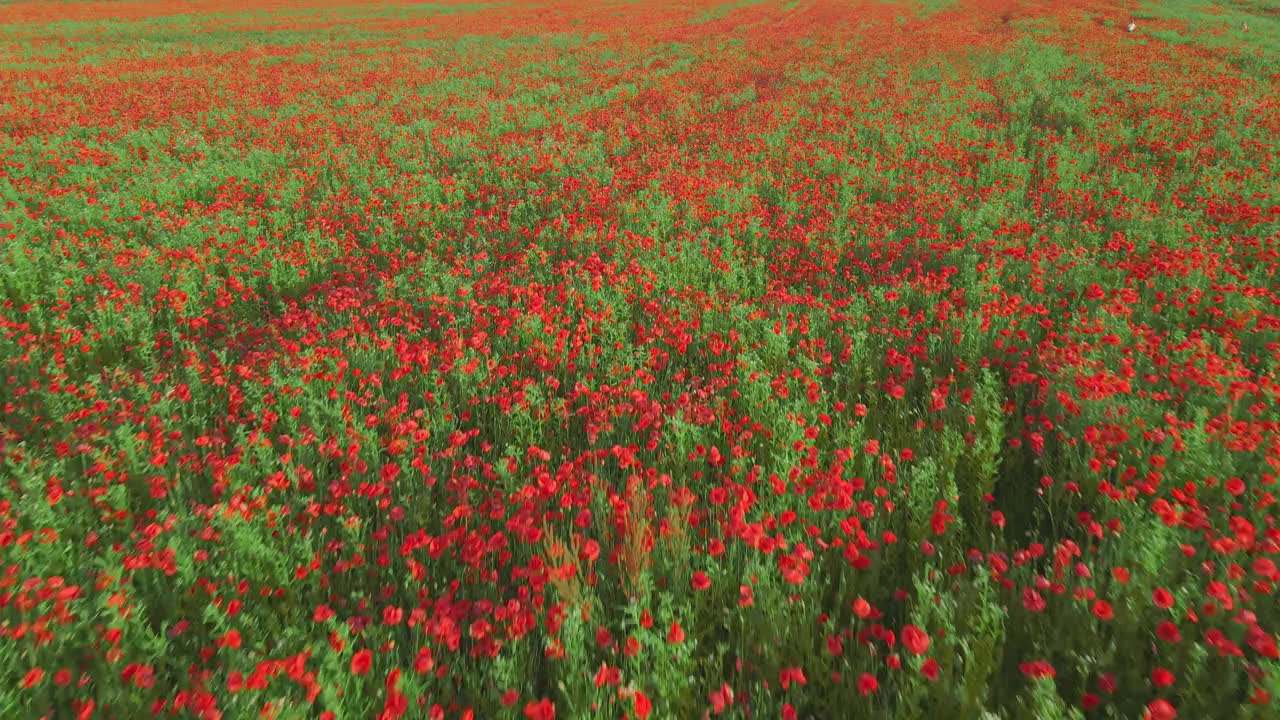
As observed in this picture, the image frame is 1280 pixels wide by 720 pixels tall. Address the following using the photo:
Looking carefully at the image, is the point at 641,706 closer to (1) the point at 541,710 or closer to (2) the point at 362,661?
(1) the point at 541,710

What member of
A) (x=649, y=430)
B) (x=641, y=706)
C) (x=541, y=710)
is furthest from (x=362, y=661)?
(x=649, y=430)

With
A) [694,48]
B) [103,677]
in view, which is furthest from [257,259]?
[694,48]

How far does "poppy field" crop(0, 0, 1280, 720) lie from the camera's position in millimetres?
2014

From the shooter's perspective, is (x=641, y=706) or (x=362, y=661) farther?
(x=362, y=661)

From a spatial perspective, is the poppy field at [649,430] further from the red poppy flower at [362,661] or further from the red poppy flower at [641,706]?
the red poppy flower at [641,706]

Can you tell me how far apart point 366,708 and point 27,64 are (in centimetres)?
2592

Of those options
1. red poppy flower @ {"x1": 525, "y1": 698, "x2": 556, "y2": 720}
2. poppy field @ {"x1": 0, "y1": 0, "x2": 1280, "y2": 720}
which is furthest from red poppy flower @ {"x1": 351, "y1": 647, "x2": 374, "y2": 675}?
red poppy flower @ {"x1": 525, "y1": 698, "x2": 556, "y2": 720}

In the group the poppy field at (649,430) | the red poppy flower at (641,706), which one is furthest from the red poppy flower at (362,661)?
the red poppy flower at (641,706)

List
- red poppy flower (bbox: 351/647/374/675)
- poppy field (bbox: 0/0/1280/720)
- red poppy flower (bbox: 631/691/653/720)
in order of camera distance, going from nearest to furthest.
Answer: red poppy flower (bbox: 631/691/653/720) → red poppy flower (bbox: 351/647/374/675) → poppy field (bbox: 0/0/1280/720)

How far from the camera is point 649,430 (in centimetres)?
339

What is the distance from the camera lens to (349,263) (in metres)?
5.93

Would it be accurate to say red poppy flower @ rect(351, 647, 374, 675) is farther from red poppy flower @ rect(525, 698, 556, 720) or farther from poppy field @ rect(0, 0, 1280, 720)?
red poppy flower @ rect(525, 698, 556, 720)

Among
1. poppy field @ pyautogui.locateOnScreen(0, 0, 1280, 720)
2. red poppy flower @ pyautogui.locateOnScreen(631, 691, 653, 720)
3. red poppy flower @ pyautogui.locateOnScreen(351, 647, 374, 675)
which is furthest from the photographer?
poppy field @ pyautogui.locateOnScreen(0, 0, 1280, 720)

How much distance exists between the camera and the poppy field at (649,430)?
201 centimetres
